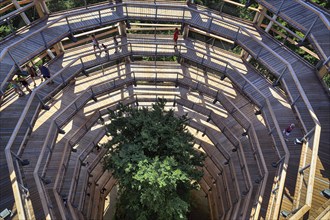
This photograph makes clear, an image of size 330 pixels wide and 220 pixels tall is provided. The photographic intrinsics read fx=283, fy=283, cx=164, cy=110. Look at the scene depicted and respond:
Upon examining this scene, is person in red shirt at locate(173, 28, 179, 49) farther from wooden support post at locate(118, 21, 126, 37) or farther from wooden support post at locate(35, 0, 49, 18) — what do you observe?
wooden support post at locate(35, 0, 49, 18)

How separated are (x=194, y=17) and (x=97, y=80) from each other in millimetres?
9387

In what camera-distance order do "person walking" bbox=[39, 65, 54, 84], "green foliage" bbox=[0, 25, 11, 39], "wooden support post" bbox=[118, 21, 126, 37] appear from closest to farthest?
1. "person walking" bbox=[39, 65, 54, 84]
2. "wooden support post" bbox=[118, 21, 126, 37]
3. "green foliage" bbox=[0, 25, 11, 39]

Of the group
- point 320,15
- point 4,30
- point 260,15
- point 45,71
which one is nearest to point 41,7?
point 45,71

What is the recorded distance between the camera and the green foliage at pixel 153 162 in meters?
17.1

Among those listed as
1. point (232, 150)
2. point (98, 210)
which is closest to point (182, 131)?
point (232, 150)

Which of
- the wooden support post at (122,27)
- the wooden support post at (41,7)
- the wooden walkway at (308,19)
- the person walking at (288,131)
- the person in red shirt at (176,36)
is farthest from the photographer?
the wooden support post at (122,27)

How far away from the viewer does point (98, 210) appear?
24.3 meters

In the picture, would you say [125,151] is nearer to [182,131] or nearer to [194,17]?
[182,131]

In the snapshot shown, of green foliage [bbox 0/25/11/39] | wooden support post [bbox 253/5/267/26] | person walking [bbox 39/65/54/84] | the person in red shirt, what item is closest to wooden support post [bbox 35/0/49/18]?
person walking [bbox 39/65/54/84]

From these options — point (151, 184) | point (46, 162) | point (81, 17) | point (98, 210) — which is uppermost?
point (81, 17)

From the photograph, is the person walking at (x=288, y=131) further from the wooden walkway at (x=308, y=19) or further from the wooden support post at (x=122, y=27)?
the wooden support post at (x=122, y=27)

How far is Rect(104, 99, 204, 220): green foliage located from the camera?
1706cm

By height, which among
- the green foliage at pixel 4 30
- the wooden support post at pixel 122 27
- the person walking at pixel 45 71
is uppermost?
the wooden support post at pixel 122 27

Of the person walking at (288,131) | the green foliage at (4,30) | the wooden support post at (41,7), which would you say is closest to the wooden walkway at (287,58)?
the person walking at (288,131)
